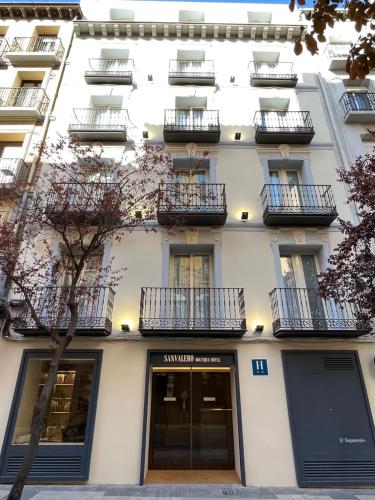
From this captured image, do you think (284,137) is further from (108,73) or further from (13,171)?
(13,171)

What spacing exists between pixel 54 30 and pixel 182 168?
33.8ft

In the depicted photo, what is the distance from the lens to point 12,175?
10617 mm

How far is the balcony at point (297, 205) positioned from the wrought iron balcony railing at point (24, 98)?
9277 millimetres

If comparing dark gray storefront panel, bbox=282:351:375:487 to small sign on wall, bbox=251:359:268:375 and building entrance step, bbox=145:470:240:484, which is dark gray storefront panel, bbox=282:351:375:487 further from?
building entrance step, bbox=145:470:240:484

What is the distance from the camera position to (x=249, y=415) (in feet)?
26.0

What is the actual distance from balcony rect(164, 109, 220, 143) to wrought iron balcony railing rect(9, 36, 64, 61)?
19.9 ft

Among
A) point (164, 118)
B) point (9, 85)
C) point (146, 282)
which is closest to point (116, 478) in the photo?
point (146, 282)

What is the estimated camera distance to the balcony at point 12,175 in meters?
9.89

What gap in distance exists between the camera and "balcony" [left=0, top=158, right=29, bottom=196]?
9.89 metres

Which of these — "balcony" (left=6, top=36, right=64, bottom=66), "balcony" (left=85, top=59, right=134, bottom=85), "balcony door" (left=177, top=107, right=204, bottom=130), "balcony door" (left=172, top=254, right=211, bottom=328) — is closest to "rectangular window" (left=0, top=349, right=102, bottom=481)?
"balcony door" (left=172, top=254, right=211, bottom=328)

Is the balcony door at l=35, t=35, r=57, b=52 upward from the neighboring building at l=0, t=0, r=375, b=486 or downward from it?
upward

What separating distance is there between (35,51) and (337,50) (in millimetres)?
13627

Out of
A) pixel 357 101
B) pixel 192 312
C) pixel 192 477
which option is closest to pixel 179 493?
pixel 192 477

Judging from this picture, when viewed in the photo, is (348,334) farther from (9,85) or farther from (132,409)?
(9,85)
